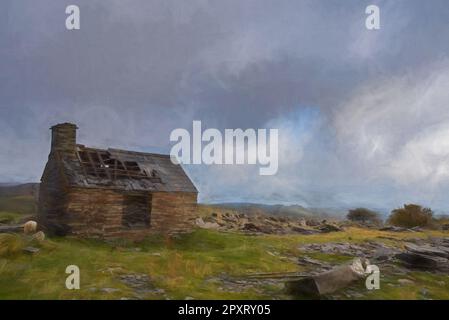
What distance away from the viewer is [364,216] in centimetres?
4959

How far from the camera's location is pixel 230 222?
34812 millimetres

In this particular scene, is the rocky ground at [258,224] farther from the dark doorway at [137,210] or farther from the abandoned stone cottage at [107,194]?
the dark doorway at [137,210]

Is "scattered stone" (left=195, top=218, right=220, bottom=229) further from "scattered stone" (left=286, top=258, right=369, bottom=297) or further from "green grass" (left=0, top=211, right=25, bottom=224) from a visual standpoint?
"scattered stone" (left=286, top=258, right=369, bottom=297)

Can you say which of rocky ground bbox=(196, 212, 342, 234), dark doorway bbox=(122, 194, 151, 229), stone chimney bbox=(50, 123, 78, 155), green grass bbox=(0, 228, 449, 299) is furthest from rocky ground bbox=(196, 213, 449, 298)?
stone chimney bbox=(50, 123, 78, 155)

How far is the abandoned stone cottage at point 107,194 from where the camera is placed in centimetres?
2089

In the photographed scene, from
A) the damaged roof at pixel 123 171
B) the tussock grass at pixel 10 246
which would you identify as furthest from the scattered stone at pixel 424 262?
the tussock grass at pixel 10 246

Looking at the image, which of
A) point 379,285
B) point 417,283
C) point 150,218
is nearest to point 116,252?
point 150,218

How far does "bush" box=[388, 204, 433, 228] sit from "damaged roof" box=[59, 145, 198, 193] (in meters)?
28.7

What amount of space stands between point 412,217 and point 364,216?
24.6 ft

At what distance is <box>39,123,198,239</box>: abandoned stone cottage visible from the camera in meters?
20.9

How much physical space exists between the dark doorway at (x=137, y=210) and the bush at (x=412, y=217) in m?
31.8

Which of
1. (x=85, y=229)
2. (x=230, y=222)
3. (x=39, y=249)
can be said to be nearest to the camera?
(x=39, y=249)
